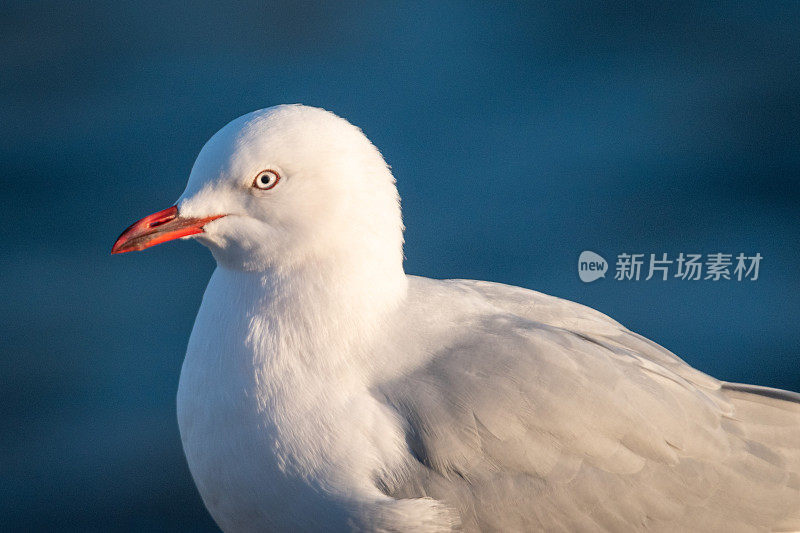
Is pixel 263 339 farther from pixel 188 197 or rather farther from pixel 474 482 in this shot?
pixel 474 482

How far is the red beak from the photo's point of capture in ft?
7.86

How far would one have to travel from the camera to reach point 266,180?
2.39m

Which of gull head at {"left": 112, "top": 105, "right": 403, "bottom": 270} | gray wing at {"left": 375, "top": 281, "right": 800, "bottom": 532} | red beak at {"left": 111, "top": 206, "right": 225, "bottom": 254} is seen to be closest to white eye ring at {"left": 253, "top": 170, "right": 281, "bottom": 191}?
gull head at {"left": 112, "top": 105, "right": 403, "bottom": 270}

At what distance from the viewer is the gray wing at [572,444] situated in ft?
7.76

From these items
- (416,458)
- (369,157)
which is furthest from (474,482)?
(369,157)

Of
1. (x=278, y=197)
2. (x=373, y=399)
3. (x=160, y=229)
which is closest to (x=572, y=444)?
(x=373, y=399)

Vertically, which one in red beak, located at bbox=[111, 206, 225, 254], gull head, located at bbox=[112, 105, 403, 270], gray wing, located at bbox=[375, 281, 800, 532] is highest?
gull head, located at bbox=[112, 105, 403, 270]

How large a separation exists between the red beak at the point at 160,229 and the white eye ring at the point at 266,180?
13 cm

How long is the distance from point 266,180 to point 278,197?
52 millimetres

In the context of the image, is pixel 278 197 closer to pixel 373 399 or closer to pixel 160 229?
pixel 160 229

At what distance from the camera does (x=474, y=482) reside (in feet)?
7.75

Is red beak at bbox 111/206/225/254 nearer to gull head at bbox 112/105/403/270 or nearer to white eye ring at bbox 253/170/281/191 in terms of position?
gull head at bbox 112/105/403/270

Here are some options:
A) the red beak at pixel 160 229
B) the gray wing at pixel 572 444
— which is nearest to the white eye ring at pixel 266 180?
the red beak at pixel 160 229

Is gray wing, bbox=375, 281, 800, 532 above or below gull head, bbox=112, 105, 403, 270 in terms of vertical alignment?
below
